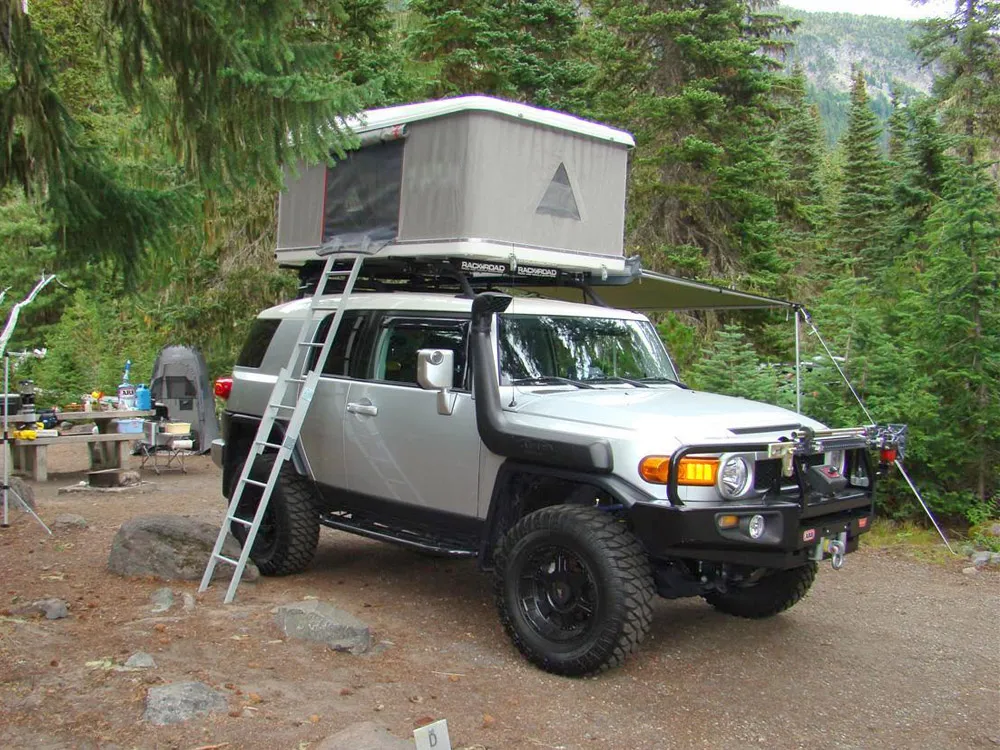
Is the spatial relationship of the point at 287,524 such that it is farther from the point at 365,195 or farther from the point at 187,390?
the point at 187,390

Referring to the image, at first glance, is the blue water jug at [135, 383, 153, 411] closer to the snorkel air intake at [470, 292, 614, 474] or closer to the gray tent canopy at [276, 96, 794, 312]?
the gray tent canopy at [276, 96, 794, 312]

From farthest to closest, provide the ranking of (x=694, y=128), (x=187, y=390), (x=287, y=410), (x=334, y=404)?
(x=694, y=128) → (x=187, y=390) → (x=287, y=410) → (x=334, y=404)

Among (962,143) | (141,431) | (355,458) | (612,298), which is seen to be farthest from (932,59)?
(355,458)

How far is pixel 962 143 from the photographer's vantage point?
24.7 metres

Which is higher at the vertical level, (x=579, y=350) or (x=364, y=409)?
Result: (x=579, y=350)

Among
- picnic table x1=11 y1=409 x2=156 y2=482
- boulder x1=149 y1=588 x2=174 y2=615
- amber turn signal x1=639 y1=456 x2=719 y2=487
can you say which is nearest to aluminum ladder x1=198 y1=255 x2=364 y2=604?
boulder x1=149 y1=588 x2=174 y2=615

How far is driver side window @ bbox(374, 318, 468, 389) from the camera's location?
6.15 meters

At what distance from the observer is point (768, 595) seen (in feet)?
20.3

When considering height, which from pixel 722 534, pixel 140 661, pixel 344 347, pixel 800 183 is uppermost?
pixel 800 183


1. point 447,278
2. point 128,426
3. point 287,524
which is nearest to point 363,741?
point 287,524

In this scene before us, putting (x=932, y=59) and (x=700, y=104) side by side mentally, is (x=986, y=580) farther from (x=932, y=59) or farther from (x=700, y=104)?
(x=932, y=59)

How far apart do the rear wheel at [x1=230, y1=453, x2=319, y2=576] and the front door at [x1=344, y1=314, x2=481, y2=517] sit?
54 centimetres

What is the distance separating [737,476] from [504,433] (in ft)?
4.44

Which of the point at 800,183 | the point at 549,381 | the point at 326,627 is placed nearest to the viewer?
the point at 326,627
